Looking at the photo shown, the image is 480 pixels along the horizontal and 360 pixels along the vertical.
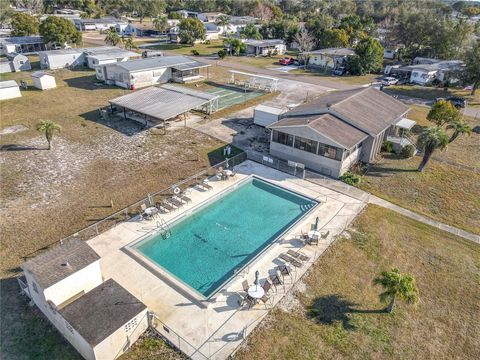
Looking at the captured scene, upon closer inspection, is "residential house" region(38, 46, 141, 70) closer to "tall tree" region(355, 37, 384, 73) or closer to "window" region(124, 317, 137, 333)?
"tall tree" region(355, 37, 384, 73)

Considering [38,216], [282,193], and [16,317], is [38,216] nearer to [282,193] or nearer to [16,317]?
[16,317]

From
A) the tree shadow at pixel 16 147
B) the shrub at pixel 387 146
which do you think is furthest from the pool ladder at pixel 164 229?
the shrub at pixel 387 146

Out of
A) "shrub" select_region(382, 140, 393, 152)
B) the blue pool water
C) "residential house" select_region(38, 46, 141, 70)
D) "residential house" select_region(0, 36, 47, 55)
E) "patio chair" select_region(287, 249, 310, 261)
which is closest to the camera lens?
the blue pool water

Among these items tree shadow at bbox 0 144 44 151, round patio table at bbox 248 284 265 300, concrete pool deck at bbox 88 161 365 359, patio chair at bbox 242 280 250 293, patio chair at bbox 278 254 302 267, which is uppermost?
tree shadow at bbox 0 144 44 151

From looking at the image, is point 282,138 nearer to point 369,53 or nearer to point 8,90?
point 8,90

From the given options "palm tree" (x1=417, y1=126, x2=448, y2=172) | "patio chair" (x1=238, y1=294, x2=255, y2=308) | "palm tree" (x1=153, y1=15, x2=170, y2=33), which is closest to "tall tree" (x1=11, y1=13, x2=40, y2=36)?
"palm tree" (x1=153, y1=15, x2=170, y2=33)

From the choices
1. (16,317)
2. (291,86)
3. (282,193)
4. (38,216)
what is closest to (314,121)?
(282,193)

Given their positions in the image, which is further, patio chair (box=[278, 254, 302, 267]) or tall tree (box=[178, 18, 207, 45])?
tall tree (box=[178, 18, 207, 45])

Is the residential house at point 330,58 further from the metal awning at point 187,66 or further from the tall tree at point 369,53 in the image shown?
the metal awning at point 187,66
